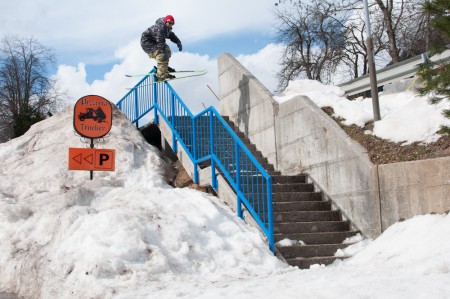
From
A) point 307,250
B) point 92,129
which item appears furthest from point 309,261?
point 92,129

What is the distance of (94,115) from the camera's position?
1041 cm

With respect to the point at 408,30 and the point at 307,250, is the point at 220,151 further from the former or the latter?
the point at 408,30

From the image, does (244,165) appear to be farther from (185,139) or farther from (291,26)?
(291,26)

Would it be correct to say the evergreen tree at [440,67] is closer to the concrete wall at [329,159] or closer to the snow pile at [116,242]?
the concrete wall at [329,159]

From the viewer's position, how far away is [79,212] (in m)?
8.08

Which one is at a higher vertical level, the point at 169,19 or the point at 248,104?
the point at 169,19

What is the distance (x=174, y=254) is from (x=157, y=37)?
23.4 feet

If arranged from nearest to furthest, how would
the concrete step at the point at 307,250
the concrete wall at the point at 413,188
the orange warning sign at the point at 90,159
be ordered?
the concrete wall at the point at 413,188 < the concrete step at the point at 307,250 < the orange warning sign at the point at 90,159

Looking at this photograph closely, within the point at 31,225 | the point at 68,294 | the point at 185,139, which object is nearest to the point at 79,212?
the point at 31,225

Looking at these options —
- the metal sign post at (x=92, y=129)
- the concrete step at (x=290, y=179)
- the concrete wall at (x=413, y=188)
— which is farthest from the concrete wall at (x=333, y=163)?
the metal sign post at (x=92, y=129)

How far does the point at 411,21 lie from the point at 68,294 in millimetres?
20122

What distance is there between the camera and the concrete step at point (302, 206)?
385 inches

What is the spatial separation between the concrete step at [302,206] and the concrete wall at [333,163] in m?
0.20

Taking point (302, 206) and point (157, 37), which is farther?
point (157, 37)
